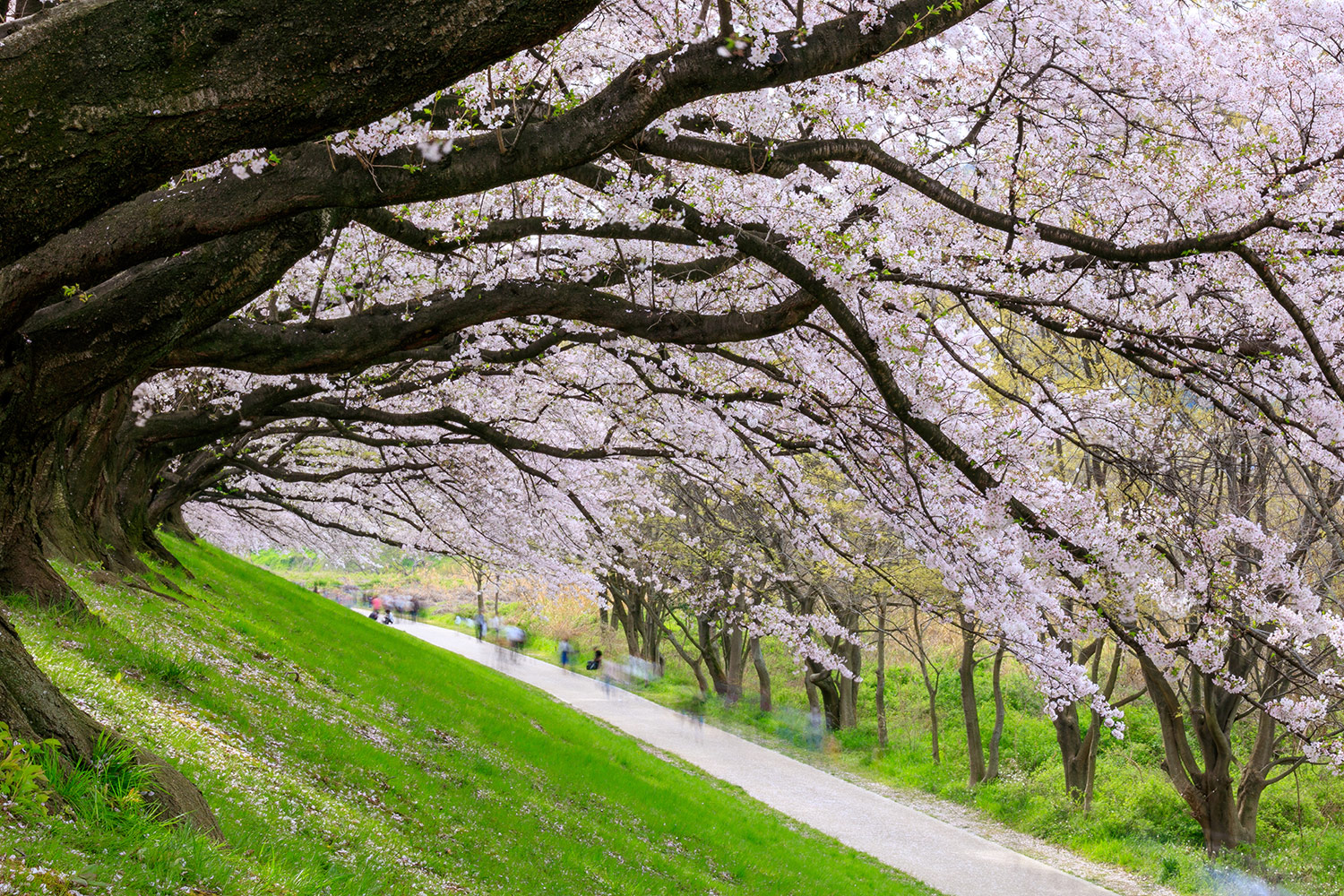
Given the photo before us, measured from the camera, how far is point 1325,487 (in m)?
14.4

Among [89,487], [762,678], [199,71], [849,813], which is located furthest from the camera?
[762,678]

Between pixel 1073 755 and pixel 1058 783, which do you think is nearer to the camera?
pixel 1073 755

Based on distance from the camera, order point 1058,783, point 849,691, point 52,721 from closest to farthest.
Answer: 1. point 52,721
2. point 1058,783
3. point 849,691

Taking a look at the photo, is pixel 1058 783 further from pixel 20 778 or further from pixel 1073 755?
pixel 20 778

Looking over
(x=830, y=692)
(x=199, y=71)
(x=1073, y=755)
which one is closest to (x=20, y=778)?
(x=199, y=71)

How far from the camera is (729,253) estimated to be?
6484 millimetres

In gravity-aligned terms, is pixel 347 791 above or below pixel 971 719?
below

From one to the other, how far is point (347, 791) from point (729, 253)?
16.3 feet

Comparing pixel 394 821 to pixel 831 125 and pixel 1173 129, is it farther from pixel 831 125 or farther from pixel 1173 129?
pixel 1173 129

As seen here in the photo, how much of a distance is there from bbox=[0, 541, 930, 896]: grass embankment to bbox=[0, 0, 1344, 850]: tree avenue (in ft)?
2.30

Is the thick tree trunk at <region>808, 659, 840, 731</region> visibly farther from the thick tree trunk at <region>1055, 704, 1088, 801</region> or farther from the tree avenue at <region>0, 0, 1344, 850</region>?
the tree avenue at <region>0, 0, 1344, 850</region>

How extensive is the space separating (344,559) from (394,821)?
1109 inches

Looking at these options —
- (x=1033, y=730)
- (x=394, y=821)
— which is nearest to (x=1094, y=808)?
(x=1033, y=730)

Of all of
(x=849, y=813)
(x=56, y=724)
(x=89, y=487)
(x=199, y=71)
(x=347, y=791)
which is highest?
(x=199, y=71)
